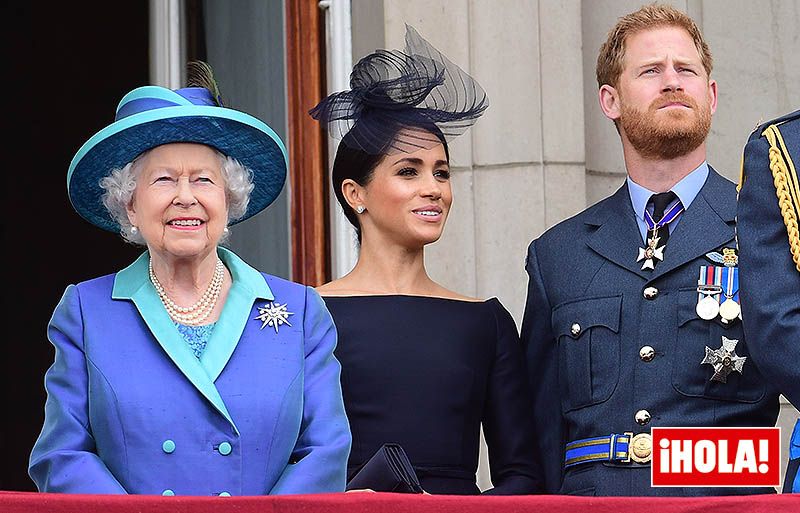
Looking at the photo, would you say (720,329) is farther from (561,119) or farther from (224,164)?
(561,119)

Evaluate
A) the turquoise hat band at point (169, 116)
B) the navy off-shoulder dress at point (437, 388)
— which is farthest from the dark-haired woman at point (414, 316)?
the turquoise hat band at point (169, 116)

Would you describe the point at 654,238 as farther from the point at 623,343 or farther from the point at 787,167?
the point at 787,167

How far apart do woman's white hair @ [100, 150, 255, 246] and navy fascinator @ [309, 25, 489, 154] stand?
73 centimetres

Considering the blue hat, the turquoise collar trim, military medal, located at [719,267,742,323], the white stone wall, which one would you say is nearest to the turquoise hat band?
the blue hat

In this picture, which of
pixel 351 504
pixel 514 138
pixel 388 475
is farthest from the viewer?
pixel 514 138

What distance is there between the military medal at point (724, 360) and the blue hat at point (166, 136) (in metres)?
1.08

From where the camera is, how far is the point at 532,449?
4199 mm

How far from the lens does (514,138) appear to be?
5.52m

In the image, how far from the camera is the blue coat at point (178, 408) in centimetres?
340

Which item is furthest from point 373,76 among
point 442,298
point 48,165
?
point 48,165

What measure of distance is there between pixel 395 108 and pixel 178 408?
1268 millimetres

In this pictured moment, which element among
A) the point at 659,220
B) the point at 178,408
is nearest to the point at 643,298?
the point at 659,220

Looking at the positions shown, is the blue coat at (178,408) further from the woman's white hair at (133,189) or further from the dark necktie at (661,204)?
the dark necktie at (661,204)

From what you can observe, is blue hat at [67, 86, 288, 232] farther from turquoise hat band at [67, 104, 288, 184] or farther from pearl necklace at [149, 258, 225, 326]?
pearl necklace at [149, 258, 225, 326]
